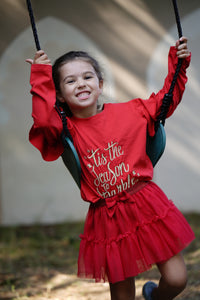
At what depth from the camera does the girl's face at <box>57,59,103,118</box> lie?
212 centimetres

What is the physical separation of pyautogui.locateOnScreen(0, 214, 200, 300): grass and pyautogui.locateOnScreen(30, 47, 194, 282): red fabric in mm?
1128

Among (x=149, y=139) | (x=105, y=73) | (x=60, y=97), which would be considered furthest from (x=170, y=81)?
(x=105, y=73)

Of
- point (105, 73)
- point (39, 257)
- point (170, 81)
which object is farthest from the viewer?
point (105, 73)

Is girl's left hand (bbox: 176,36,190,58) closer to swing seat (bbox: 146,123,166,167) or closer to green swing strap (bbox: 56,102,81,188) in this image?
swing seat (bbox: 146,123,166,167)

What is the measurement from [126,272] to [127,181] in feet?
1.35

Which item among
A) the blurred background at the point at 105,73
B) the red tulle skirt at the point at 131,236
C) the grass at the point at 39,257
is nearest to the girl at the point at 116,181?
the red tulle skirt at the point at 131,236

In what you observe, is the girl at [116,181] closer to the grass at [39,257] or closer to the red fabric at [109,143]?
the red fabric at [109,143]

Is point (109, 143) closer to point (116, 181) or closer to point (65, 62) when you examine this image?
point (116, 181)

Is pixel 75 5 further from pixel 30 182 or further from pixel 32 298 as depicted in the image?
pixel 32 298

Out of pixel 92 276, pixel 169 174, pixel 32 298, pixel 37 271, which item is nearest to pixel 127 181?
pixel 92 276

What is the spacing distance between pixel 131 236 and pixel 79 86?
0.74 meters

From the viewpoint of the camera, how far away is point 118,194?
210cm

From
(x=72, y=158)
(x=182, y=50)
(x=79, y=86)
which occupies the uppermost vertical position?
(x=182, y=50)

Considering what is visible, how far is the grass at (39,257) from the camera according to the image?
333cm
